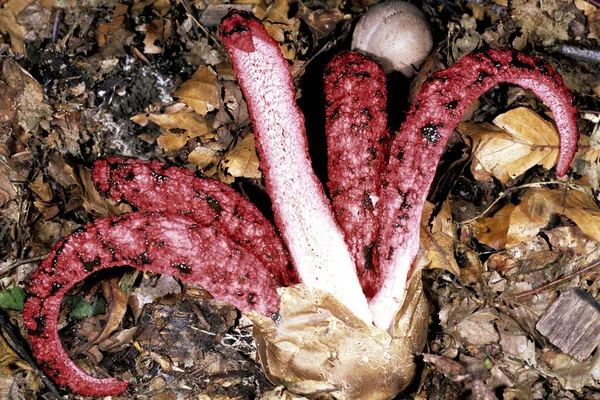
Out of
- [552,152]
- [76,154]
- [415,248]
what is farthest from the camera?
[76,154]

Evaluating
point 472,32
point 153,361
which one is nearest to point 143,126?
point 153,361

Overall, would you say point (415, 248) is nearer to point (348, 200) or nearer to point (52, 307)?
→ point (348, 200)

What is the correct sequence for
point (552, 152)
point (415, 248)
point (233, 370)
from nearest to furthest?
point (415, 248)
point (233, 370)
point (552, 152)

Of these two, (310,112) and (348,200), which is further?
(310,112)

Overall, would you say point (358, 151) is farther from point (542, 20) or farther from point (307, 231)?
point (542, 20)

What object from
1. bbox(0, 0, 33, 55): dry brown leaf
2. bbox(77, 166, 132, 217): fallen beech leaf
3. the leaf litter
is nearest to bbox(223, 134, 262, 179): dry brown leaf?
the leaf litter

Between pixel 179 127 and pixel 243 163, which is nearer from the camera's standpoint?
pixel 243 163

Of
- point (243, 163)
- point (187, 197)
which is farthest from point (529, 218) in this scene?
point (187, 197)
